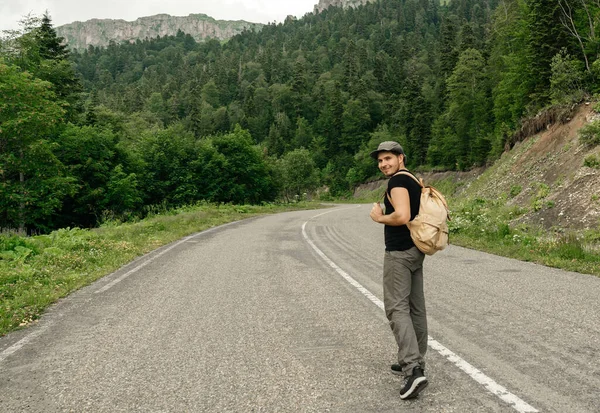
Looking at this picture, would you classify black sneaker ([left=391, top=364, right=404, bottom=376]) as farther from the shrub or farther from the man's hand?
the shrub

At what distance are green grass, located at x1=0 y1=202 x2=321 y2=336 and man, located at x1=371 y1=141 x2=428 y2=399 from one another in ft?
16.4

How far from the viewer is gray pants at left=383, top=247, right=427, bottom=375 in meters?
3.51

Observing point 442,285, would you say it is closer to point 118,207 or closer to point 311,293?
point 311,293

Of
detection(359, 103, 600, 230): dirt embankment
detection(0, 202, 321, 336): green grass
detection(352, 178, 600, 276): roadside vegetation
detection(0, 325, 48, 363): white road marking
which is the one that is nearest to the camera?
detection(0, 325, 48, 363): white road marking

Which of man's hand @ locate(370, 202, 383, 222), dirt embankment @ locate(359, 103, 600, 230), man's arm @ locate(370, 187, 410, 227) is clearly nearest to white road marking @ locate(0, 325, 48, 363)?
man's hand @ locate(370, 202, 383, 222)

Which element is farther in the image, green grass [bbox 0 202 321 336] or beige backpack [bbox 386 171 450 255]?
green grass [bbox 0 202 321 336]

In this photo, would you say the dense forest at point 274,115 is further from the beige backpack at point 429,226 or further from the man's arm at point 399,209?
the man's arm at point 399,209

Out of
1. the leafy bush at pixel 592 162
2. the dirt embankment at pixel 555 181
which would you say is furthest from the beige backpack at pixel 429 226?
the leafy bush at pixel 592 162

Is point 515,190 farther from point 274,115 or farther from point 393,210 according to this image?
point 274,115

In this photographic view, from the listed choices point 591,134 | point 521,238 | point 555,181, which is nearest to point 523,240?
point 521,238

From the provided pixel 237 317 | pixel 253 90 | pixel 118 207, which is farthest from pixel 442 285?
pixel 253 90

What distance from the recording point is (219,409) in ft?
10.5

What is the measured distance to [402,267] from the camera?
367 cm

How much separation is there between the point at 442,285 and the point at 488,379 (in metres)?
3.87
